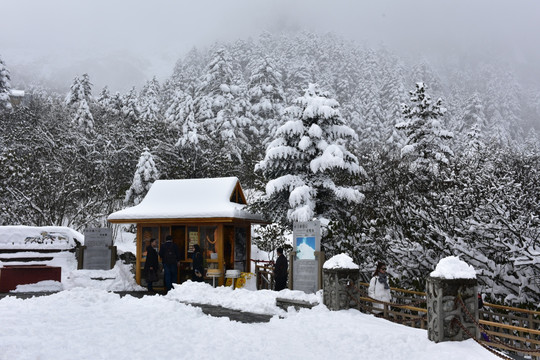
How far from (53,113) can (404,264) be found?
52.9 m

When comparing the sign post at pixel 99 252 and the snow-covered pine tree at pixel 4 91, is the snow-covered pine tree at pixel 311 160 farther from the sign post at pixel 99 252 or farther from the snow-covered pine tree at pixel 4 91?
the snow-covered pine tree at pixel 4 91

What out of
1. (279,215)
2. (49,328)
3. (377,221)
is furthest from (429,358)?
(279,215)

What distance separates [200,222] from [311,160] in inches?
185

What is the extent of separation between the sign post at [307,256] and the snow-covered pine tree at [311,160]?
333 cm

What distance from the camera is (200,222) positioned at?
16.3 m

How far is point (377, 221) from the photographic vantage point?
14.4 metres

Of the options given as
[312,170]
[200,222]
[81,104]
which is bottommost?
[200,222]

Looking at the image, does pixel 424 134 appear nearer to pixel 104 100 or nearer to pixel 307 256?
pixel 307 256

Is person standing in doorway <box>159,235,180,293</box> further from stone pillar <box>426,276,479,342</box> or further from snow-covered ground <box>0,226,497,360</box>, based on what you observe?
stone pillar <box>426,276,479,342</box>

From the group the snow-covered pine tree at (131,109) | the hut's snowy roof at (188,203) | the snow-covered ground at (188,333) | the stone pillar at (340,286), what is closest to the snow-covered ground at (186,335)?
the snow-covered ground at (188,333)

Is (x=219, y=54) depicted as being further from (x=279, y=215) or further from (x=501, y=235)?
(x=501, y=235)

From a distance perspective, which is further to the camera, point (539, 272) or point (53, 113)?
point (53, 113)

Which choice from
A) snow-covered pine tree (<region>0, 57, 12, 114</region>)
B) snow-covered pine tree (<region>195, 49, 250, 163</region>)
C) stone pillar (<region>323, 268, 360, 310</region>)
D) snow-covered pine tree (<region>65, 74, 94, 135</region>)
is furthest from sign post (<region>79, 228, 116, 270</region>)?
snow-covered pine tree (<region>0, 57, 12, 114</region>)

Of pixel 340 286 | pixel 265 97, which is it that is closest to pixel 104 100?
pixel 265 97
